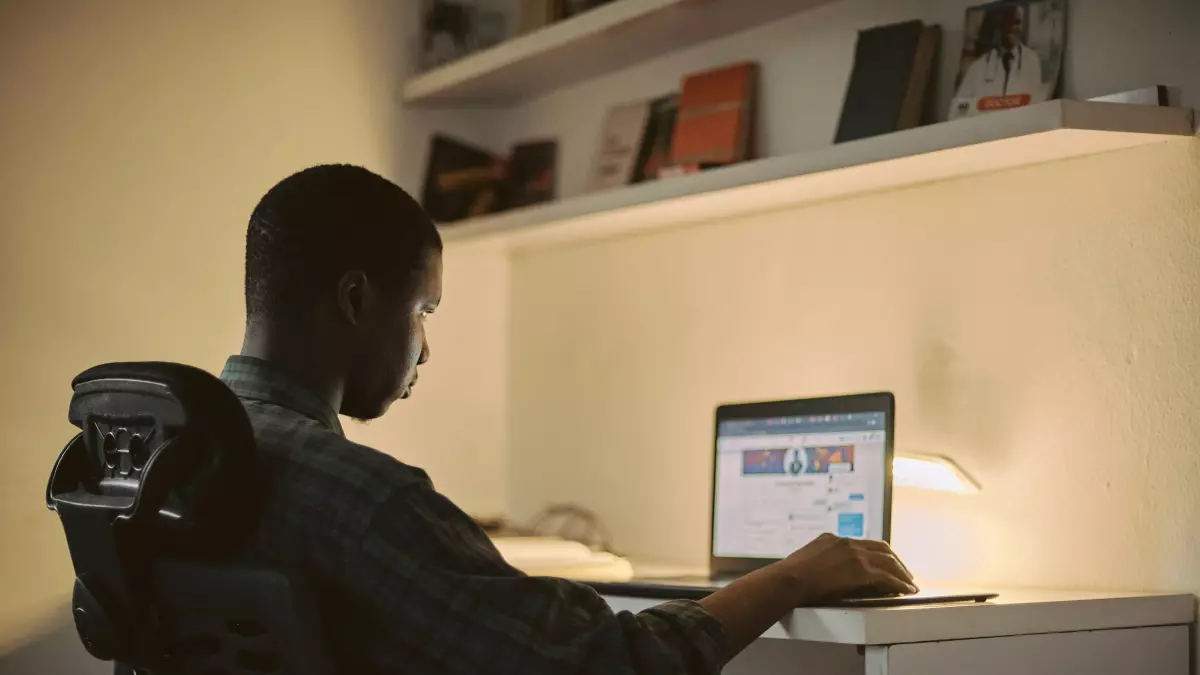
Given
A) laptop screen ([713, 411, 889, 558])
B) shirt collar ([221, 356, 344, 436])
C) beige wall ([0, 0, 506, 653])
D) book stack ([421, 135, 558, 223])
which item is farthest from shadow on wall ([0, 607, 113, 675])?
shirt collar ([221, 356, 344, 436])

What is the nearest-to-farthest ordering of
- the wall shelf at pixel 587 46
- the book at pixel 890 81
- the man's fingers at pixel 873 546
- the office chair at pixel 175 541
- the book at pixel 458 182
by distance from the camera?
1. the office chair at pixel 175 541
2. the man's fingers at pixel 873 546
3. the book at pixel 890 81
4. the wall shelf at pixel 587 46
5. the book at pixel 458 182

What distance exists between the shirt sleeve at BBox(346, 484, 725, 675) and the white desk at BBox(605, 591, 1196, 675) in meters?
0.40

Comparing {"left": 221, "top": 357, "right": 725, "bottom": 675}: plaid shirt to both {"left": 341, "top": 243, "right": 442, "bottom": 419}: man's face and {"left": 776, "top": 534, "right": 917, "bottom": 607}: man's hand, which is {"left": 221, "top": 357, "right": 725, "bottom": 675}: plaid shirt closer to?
{"left": 341, "top": 243, "right": 442, "bottom": 419}: man's face

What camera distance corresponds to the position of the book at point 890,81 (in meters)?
1.93

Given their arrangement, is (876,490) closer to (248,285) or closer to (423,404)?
(248,285)

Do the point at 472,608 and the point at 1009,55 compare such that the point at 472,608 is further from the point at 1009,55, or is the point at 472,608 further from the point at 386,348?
the point at 1009,55

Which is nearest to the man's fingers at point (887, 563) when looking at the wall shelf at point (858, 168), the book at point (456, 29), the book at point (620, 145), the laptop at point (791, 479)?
the laptop at point (791, 479)

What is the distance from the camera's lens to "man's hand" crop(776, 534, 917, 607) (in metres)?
1.39

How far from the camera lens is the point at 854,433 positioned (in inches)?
73.4

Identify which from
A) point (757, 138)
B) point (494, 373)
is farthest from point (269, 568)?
point (494, 373)

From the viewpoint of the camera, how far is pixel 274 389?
47.5 inches

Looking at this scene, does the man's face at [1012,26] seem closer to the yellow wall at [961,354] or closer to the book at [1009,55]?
the book at [1009,55]

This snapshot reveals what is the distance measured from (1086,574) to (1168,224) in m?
0.46

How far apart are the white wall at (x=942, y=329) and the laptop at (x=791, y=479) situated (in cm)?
18
